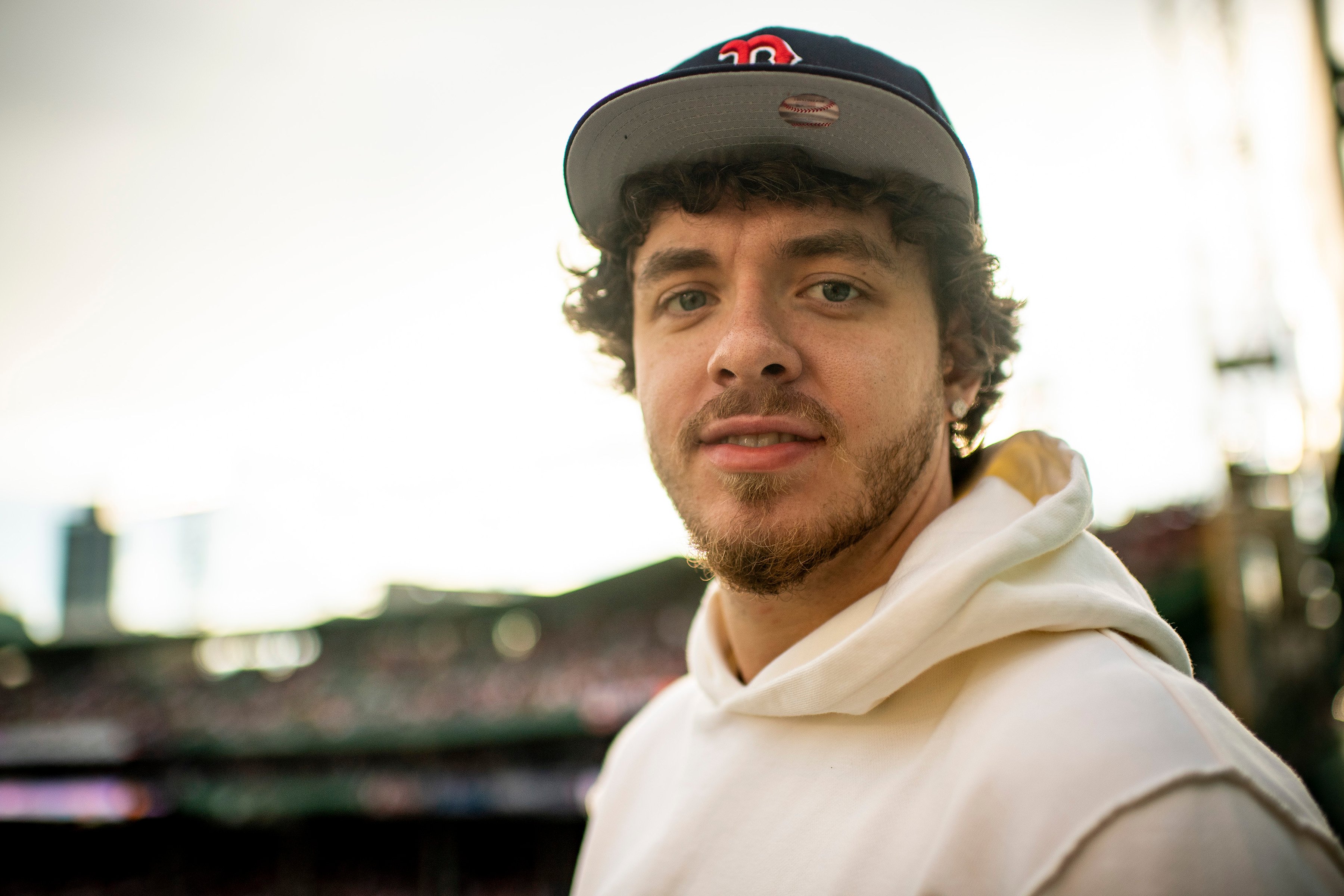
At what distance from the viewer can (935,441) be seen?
1553 millimetres

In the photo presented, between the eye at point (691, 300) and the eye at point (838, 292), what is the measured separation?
0.80 ft

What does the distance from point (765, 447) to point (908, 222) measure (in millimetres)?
569

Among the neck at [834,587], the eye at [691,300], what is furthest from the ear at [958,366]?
the eye at [691,300]

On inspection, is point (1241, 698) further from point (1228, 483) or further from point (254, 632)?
point (254, 632)

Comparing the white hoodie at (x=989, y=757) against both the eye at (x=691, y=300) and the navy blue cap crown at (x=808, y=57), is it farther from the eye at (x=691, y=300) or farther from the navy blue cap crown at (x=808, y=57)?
the navy blue cap crown at (x=808, y=57)

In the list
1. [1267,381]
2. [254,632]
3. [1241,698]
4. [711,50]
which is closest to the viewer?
[711,50]

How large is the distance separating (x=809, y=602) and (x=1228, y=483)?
1338 centimetres

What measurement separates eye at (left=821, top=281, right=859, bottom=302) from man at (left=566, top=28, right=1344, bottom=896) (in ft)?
0.05

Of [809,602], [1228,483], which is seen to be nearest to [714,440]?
[809,602]

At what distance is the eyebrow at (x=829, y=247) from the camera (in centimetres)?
144

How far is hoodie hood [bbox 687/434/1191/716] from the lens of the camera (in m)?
1.10

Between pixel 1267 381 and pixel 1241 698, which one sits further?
pixel 1267 381

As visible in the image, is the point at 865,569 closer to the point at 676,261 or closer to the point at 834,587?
the point at 834,587

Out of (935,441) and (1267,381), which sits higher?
(1267,381)
